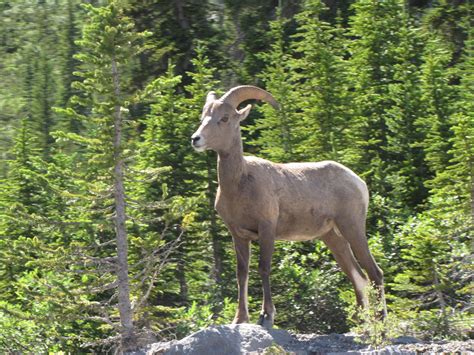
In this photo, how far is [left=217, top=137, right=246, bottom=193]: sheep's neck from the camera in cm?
1358

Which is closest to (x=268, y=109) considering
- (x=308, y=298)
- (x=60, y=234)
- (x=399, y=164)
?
(x=399, y=164)

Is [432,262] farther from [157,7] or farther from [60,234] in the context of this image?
[157,7]

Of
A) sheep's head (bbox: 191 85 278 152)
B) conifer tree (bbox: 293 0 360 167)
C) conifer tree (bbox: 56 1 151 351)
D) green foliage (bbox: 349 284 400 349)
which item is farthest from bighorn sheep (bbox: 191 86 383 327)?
conifer tree (bbox: 293 0 360 167)

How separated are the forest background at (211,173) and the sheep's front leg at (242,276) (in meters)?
1.87

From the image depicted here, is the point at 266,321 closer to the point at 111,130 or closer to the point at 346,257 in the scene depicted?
the point at 346,257

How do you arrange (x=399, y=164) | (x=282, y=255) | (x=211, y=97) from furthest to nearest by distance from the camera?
(x=399, y=164)
(x=282, y=255)
(x=211, y=97)

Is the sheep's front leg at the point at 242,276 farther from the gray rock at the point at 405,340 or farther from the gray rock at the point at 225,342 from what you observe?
the gray rock at the point at 405,340

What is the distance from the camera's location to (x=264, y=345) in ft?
41.8

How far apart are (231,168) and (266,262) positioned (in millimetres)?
1254

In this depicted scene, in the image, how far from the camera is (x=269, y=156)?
24.1 meters

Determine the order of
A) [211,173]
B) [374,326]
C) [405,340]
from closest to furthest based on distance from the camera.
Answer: [374,326] < [405,340] < [211,173]

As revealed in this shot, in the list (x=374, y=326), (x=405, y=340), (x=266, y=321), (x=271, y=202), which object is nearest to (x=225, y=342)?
(x=266, y=321)

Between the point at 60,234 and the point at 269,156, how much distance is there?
502 cm

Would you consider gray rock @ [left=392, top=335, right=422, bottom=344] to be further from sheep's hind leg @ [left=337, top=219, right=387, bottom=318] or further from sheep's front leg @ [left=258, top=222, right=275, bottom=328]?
sheep's front leg @ [left=258, top=222, right=275, bottom=328]
